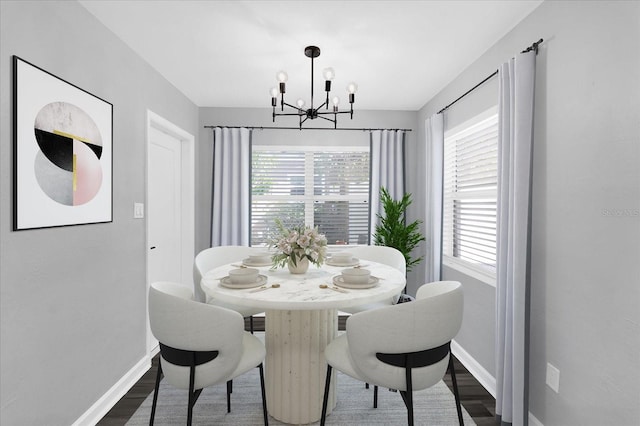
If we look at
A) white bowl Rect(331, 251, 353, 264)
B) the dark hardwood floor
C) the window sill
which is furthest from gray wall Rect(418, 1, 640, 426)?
white bowl Rect(331, 251, 353, 264)

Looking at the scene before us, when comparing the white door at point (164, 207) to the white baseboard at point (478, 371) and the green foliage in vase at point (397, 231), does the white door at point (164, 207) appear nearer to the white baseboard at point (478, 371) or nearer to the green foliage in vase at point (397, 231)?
the green foliage in vase at point (397, 231)

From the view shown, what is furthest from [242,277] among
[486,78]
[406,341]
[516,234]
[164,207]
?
[486,78]

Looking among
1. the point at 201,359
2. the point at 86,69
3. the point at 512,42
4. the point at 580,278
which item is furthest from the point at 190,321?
the point at 512,42

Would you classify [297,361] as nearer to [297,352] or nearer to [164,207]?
[297,352]

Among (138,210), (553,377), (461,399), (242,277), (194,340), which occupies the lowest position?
(461,399)

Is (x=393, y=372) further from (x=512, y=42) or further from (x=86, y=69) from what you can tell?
(x=86, y=69)

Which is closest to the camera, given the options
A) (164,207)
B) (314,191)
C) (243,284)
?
(243,284)

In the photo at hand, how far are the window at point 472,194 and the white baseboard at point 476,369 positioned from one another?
73cm

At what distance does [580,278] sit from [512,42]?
5.10 ft

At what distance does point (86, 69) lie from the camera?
6.68 feet

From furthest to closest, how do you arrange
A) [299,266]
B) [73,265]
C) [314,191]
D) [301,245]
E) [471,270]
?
[314,191], [471,270], [299,266], [301,245], [73,265]

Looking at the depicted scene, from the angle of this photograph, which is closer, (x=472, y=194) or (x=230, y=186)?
(x=472, y=194)

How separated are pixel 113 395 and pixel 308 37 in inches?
110

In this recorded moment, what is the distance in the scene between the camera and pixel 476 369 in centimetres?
268
